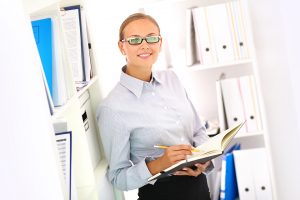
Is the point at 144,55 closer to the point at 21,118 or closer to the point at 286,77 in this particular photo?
the point at 21,118

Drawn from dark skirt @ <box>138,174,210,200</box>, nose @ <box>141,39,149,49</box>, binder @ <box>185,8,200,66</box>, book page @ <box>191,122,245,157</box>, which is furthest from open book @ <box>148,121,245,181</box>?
binder @ <box>185,8,200,66</box>

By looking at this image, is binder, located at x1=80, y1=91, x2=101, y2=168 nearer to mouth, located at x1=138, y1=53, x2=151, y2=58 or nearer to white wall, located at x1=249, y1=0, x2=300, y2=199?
mouth, located at x1=138, y1=53, x2=151, y2=58

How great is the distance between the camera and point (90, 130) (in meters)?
2.41

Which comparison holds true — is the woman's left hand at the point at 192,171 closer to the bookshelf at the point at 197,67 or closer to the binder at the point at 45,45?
the binder at the point at 45,45

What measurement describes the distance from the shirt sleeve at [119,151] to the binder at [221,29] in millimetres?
1145

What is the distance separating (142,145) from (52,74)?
606 mm

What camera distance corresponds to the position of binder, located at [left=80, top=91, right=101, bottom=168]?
2.35 metres

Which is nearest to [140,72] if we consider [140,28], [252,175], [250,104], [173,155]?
[140,28]

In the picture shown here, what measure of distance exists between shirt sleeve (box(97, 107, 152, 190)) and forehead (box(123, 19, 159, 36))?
375 millimetres

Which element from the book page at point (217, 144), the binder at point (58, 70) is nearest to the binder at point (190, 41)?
the book page at point (217, 144)

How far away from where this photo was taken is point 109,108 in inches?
87.1

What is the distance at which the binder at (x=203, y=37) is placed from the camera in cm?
308

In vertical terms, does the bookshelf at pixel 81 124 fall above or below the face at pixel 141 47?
below

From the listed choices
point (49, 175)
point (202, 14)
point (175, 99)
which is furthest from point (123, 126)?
point (202, 14)
